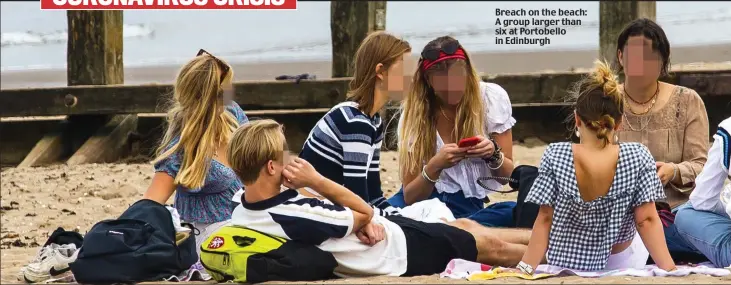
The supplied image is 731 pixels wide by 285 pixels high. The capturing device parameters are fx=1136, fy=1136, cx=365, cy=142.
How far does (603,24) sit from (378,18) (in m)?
1.68

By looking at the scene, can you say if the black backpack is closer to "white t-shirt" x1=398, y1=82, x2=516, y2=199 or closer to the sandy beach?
"white t-shirt" x1=398, y1=82, x2=516, y2=199

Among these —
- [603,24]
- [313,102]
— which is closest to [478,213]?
[313,102]

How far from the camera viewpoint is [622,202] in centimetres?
454

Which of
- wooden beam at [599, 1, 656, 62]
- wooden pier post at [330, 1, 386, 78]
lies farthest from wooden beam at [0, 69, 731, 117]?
wooden beam at [599, 1, 656, 62]

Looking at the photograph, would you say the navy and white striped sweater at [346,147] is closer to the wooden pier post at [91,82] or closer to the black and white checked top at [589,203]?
the black and white checked top at [589,203]

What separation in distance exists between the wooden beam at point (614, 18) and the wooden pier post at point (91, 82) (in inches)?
140

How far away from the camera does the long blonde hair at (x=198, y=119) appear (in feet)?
15.8

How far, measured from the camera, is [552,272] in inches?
183

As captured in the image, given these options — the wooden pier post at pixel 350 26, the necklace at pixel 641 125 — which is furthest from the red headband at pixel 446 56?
the wooden pier post at pixel 350 26

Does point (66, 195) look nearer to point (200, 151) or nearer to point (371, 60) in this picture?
point (200, 151)

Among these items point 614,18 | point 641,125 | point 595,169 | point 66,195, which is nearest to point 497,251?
point 595,169

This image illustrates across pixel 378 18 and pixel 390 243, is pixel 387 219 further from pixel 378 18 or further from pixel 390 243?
pixel 378 18

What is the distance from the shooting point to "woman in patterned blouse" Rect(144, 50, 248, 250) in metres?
4.84

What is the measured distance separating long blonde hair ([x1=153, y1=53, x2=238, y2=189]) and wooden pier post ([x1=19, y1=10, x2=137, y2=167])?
342 centimetres
